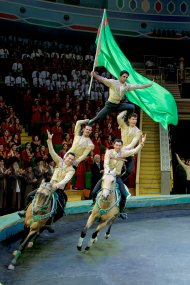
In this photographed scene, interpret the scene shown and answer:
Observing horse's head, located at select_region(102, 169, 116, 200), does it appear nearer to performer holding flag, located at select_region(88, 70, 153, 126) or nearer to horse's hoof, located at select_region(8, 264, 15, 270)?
horse's hoof, located at select_region(8, 264, 15, 270)

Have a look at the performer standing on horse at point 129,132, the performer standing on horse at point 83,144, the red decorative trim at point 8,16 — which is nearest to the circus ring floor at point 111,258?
the performer standing on horse at point 129,132

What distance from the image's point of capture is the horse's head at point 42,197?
6.32 meters

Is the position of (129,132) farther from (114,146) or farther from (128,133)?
(114,146)

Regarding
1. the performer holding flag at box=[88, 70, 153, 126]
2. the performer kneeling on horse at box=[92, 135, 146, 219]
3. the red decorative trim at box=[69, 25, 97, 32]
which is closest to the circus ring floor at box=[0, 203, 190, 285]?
the performer kneeling on horse at box=[92, 135, 146, 219]

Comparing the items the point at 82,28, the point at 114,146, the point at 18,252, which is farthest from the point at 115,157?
the point at 82,28

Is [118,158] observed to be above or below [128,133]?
below

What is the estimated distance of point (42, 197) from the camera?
6352mm

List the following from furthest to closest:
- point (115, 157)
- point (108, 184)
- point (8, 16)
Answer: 1. point (8, 16)
2. point (115, 157)
3. point (108, 184)

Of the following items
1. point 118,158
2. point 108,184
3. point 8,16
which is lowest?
point 108,184

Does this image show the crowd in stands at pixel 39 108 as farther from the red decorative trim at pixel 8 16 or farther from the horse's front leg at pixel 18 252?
the horse's front leg at pixel 18 252

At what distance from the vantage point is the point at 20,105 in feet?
54.2

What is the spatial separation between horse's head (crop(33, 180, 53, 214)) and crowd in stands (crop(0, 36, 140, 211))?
426 centimetres

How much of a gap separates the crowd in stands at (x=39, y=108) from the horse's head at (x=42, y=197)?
14.0 feet

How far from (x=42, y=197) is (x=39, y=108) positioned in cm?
924
